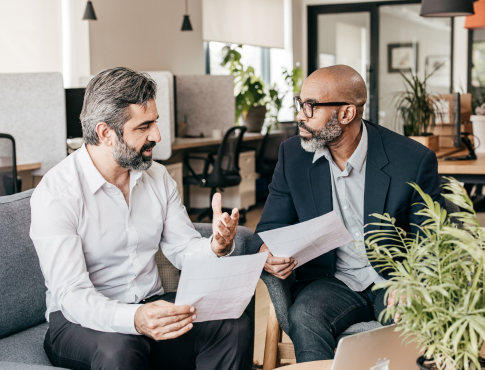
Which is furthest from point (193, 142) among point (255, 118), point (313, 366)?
point (313, 366)

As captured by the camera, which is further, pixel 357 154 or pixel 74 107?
pixel 74 107

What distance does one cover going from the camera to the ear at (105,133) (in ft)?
4.59

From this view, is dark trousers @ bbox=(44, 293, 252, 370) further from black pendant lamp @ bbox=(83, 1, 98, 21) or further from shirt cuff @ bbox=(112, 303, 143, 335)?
black pendant lamp @ bbox=(83, 1, 98, 21)

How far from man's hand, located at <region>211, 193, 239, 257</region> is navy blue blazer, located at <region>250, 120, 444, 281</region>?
0.76ft

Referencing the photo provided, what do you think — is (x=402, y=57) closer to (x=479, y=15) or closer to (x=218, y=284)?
(x=479, y=15)

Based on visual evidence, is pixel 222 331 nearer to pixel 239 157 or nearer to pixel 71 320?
pixel 71 320

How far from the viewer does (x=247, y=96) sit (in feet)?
19.9

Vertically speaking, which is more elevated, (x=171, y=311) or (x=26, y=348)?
(x=171, y=311)

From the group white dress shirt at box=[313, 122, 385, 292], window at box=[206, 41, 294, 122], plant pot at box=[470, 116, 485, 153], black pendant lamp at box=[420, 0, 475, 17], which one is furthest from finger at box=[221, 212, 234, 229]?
window at box=[206, 41, 294, 122]

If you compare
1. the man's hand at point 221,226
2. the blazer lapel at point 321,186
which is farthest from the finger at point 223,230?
the blazer lapel at point 321,186

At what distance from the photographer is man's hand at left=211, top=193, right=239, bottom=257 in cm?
136

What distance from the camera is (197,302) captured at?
1.19 meters

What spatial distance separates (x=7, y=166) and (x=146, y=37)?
2.65m

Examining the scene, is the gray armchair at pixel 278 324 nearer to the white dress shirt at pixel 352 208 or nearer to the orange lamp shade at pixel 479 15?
the white dress shirt at pixel 352 208
